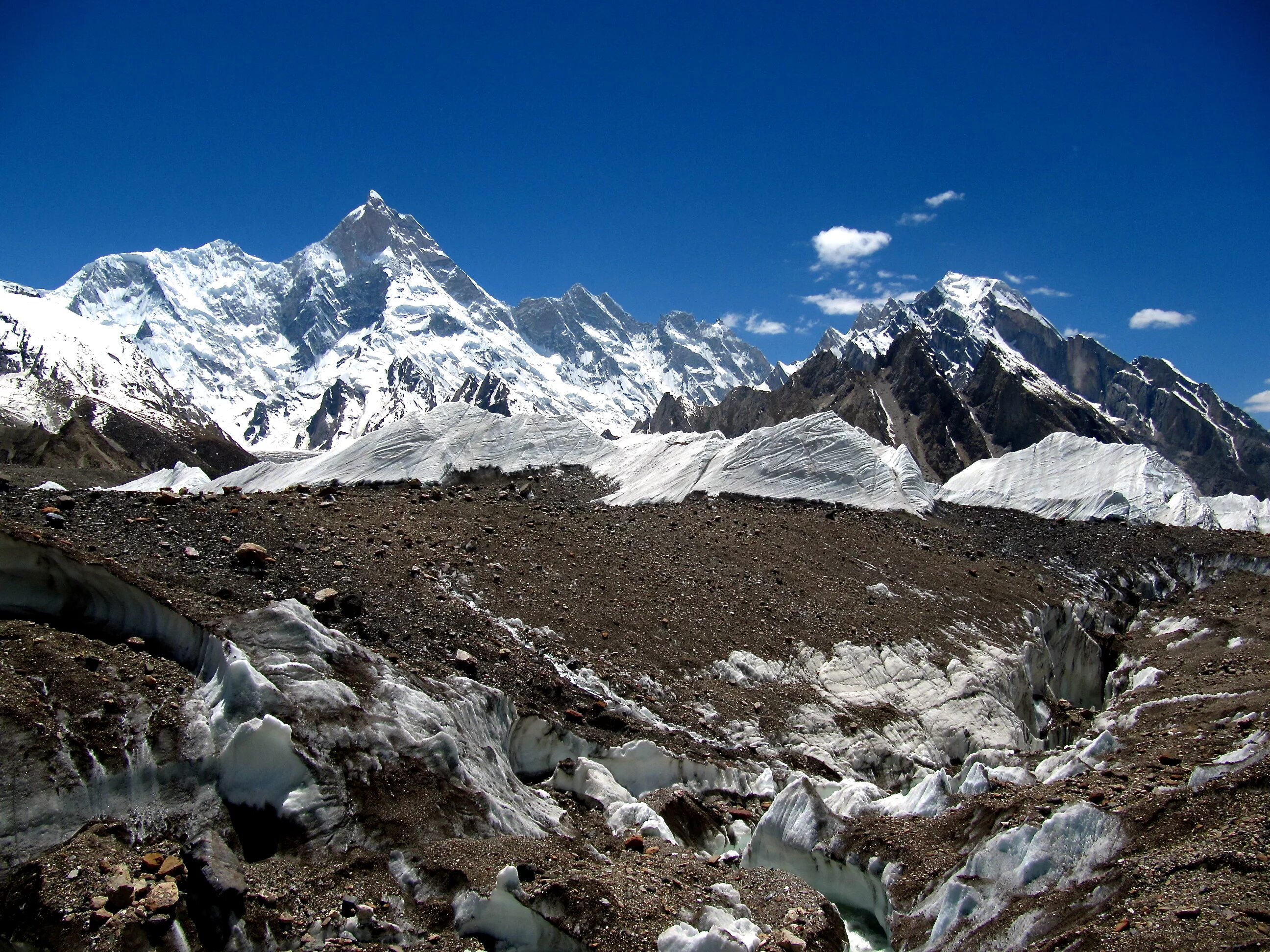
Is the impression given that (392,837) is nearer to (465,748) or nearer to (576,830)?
(465,748)

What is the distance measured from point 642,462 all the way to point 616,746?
62.1 ft

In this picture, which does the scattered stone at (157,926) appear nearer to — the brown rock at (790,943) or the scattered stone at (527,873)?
the scattered stone at (527,873)

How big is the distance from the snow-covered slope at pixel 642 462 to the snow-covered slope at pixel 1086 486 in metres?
5.03

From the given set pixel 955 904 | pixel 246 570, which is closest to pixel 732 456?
pixel 246 570

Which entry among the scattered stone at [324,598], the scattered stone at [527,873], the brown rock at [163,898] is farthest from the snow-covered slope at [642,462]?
the brown rock at [163,898]

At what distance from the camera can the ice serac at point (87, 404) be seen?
112438 mm

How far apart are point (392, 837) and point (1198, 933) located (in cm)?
765

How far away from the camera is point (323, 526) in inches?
690

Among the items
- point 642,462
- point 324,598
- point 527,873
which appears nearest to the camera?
point 527,873

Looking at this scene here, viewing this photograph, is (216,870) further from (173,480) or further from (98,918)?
(173,480)

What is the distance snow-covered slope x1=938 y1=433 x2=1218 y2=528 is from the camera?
103 ft

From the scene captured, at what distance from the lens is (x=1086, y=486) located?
32969 millimetres

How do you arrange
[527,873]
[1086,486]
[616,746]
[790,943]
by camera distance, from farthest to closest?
[1086,486] → [616,746] → [527,873] → [790,943]

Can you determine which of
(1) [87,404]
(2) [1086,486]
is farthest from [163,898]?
(1) [87,404]
